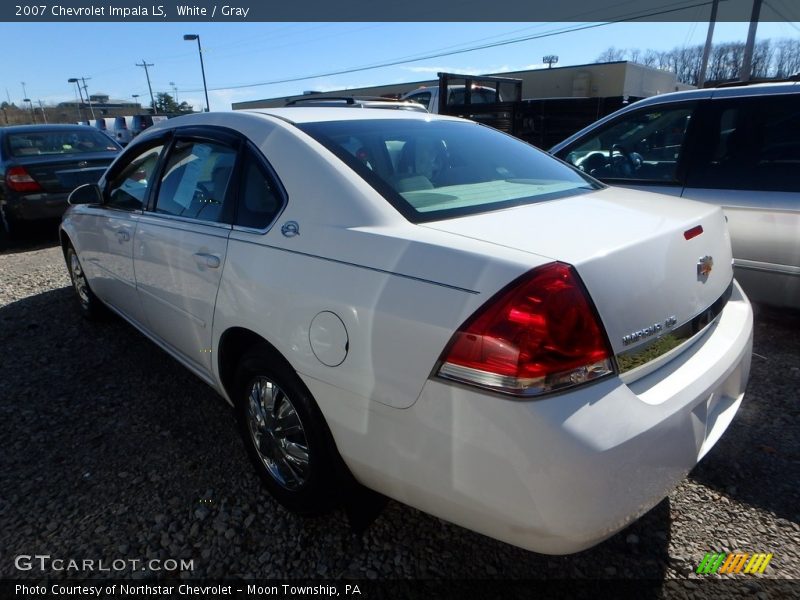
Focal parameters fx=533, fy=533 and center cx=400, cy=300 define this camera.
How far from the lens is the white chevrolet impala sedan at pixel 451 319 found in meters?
1.42

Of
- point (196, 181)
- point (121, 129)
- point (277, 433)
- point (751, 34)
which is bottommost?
point (277, 433)

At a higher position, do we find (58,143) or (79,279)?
(58,143)

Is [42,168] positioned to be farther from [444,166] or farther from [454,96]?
[454,96]

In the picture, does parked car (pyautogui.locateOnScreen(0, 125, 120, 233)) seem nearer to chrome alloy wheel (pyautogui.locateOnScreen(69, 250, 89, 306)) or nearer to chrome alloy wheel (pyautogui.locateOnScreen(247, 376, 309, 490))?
chrome alloy wheel (pyautogui.locateOnScreen(69, 250, 89, 306))

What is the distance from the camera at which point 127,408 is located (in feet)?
10.4

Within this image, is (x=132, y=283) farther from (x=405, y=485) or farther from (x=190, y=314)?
(x=405, y=485)

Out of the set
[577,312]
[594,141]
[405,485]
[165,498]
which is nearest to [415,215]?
[577,312]

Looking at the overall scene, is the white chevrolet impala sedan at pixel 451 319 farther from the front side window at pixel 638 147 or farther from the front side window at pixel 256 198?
the front side window at pixel 638 147

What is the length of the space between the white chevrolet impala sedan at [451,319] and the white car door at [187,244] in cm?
2

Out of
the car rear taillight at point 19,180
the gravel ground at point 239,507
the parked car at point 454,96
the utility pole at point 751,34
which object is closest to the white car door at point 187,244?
the gravel ground at point 239,507

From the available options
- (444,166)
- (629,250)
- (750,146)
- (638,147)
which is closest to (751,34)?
(638,147)

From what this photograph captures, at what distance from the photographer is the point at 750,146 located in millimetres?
3582

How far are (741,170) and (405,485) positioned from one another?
10.8ft

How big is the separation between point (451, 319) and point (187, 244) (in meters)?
1.61
